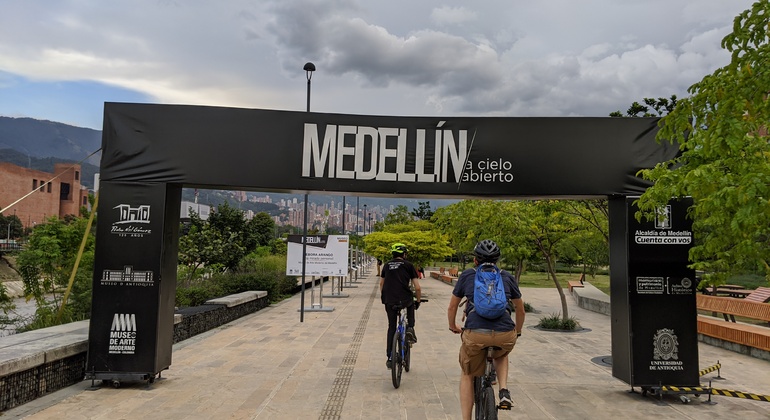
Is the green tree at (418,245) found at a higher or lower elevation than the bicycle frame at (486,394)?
higher

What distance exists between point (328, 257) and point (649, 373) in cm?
1185

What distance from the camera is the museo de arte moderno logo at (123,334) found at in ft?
22.4

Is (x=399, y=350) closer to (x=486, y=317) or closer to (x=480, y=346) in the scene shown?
(x=480, y=346)

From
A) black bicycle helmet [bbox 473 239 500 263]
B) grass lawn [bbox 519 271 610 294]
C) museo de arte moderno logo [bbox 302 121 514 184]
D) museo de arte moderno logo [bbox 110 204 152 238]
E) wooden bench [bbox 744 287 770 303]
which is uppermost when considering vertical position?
museo de arte moderno logo [bbox 302 121 514 184]

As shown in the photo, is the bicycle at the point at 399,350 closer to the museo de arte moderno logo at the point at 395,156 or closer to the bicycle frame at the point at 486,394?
the museo de arte moderno logo at the point at 395,156

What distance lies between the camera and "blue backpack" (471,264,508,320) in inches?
174

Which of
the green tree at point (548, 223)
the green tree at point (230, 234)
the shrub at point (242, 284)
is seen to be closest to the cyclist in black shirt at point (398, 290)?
the green tree at point (548, 223)

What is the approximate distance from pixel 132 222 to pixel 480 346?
496 centimetres

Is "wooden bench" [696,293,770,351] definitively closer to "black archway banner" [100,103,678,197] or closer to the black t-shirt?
"black archway banner" [100,103,678,197]

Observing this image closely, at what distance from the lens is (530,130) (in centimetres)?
705

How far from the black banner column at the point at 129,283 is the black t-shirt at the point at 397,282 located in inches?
119

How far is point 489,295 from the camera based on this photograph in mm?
4465

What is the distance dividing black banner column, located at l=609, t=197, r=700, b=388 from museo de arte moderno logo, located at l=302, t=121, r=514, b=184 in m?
1.99

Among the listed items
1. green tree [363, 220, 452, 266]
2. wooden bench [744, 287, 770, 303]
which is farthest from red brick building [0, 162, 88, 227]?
wooden bench [744, 287, 770, 303]
